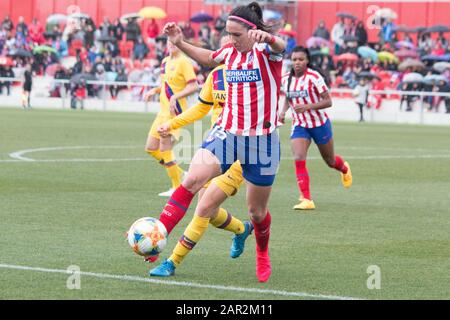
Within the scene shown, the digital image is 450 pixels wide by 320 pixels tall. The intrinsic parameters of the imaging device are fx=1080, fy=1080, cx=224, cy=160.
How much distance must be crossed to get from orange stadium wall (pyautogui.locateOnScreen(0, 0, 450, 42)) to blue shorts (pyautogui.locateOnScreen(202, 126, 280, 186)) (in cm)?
4086

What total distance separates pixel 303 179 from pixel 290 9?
3788 centimetres

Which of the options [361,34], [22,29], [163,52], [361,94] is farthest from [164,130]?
[22,29]

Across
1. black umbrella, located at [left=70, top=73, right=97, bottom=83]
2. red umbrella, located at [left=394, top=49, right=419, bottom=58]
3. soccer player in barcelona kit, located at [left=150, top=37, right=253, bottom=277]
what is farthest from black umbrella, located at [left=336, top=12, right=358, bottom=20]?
soccer player in barcelona kit, located at [left=150, top=37, right=253, bottom=277]

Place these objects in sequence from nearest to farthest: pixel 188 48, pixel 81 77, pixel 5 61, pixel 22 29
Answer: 1. pixel 188 48
2. pixel 81 77
3. pixel 5 61
4. pixel 22 29

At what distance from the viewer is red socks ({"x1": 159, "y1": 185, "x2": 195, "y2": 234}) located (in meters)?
9.34

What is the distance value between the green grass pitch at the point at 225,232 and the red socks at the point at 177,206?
47 centimetres

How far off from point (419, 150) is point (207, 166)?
60.5 ft

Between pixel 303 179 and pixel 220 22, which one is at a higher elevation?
pixel 220 22

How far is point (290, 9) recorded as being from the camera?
52.3m

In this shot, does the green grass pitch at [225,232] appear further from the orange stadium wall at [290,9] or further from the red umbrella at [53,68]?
the red umbrella at [53,68]

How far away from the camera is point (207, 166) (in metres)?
9.20

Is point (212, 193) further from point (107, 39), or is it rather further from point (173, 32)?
point (107, 39)

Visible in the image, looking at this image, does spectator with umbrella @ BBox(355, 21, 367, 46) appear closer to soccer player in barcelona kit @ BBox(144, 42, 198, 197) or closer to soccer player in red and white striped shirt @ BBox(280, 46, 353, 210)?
soccer player in barcelona kit @ BBox(144, 42, 198, 197)

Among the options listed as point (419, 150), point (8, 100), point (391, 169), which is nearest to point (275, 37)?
point (391, 169)
